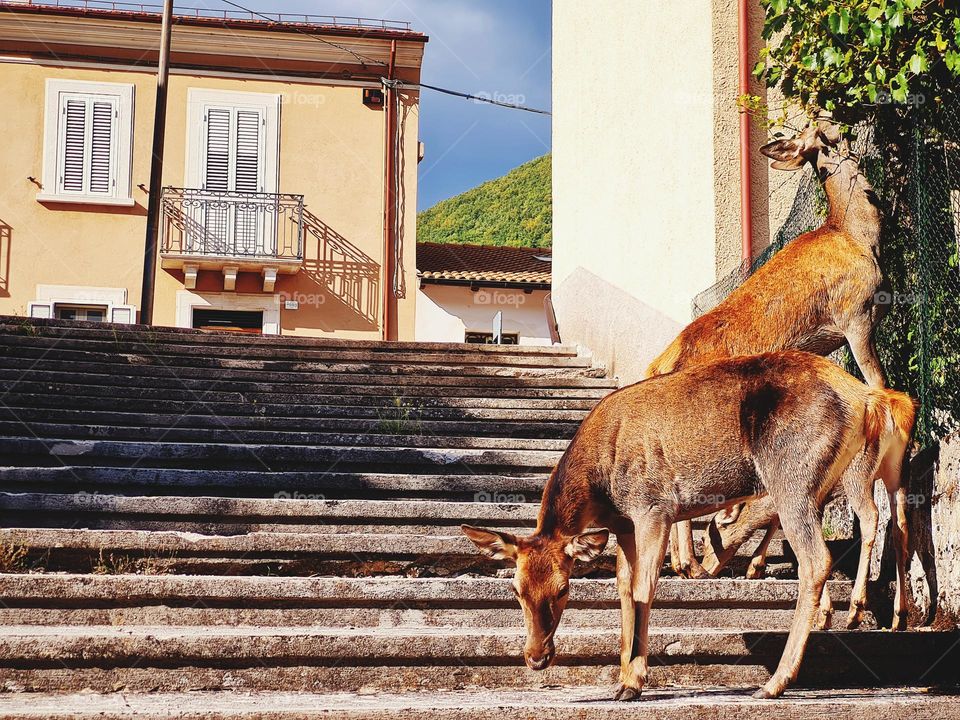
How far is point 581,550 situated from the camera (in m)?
4.04

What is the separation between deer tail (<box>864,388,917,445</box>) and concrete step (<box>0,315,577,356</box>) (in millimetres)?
6927

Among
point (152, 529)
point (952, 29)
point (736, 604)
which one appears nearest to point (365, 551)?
point (152, 529)

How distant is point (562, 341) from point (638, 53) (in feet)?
13.3

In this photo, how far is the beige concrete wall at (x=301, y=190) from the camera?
2094 centimetres

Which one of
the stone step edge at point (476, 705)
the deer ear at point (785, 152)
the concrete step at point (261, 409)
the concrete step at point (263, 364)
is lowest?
the stone step edge at point (476, 705)

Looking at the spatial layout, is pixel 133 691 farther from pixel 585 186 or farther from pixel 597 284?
pixel 585 186

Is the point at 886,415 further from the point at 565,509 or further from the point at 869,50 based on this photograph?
the point at 869,50

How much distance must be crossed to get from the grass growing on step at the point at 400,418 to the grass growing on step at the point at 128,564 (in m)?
2.81

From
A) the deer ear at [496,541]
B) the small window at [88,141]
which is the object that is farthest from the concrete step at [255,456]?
the small window at [88,141]

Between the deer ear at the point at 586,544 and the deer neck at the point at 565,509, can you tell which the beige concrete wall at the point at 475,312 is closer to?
the deer neck at the point at 565,509

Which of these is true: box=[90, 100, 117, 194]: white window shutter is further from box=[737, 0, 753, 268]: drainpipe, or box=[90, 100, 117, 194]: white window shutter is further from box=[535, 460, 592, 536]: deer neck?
box=[535, 460, 592, 536]: deer neck

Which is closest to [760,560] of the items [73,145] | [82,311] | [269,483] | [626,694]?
[626,694]

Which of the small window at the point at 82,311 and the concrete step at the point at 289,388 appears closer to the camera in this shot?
the concrete step at the point at 289,388

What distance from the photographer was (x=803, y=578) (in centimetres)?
412
